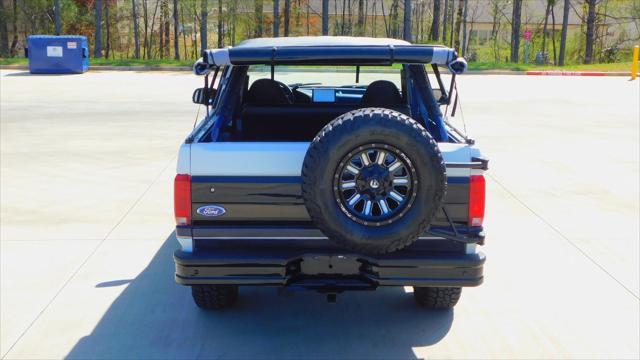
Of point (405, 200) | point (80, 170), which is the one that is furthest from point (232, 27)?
point (405, 200)

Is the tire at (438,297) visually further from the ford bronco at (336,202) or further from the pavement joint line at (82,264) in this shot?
the pavement joint line at (82,264)

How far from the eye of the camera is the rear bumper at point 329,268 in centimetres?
408

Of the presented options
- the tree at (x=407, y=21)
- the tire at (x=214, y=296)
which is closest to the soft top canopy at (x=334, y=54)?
the tire at (x=214, y=296)

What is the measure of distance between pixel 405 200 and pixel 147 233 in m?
3.61

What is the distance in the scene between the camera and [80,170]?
957 centimetres

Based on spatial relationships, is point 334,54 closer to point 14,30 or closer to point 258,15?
point 258,15

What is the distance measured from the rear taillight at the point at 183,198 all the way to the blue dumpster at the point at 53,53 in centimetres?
2548

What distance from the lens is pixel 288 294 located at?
4.53 meters

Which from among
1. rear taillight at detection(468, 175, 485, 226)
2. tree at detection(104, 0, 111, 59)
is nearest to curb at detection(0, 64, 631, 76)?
tree at detection(104, 0, 111, 59)

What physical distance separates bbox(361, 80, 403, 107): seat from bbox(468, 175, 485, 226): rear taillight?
164 cm

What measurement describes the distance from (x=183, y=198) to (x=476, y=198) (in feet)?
5.39

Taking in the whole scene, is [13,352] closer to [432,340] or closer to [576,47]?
[432,340]

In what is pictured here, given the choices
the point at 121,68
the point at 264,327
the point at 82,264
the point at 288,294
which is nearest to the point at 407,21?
the point at 121,68

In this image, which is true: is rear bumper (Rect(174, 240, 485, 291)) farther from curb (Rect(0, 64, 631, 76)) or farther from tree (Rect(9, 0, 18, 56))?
tree (Rect(9, 0, 18, 56))
